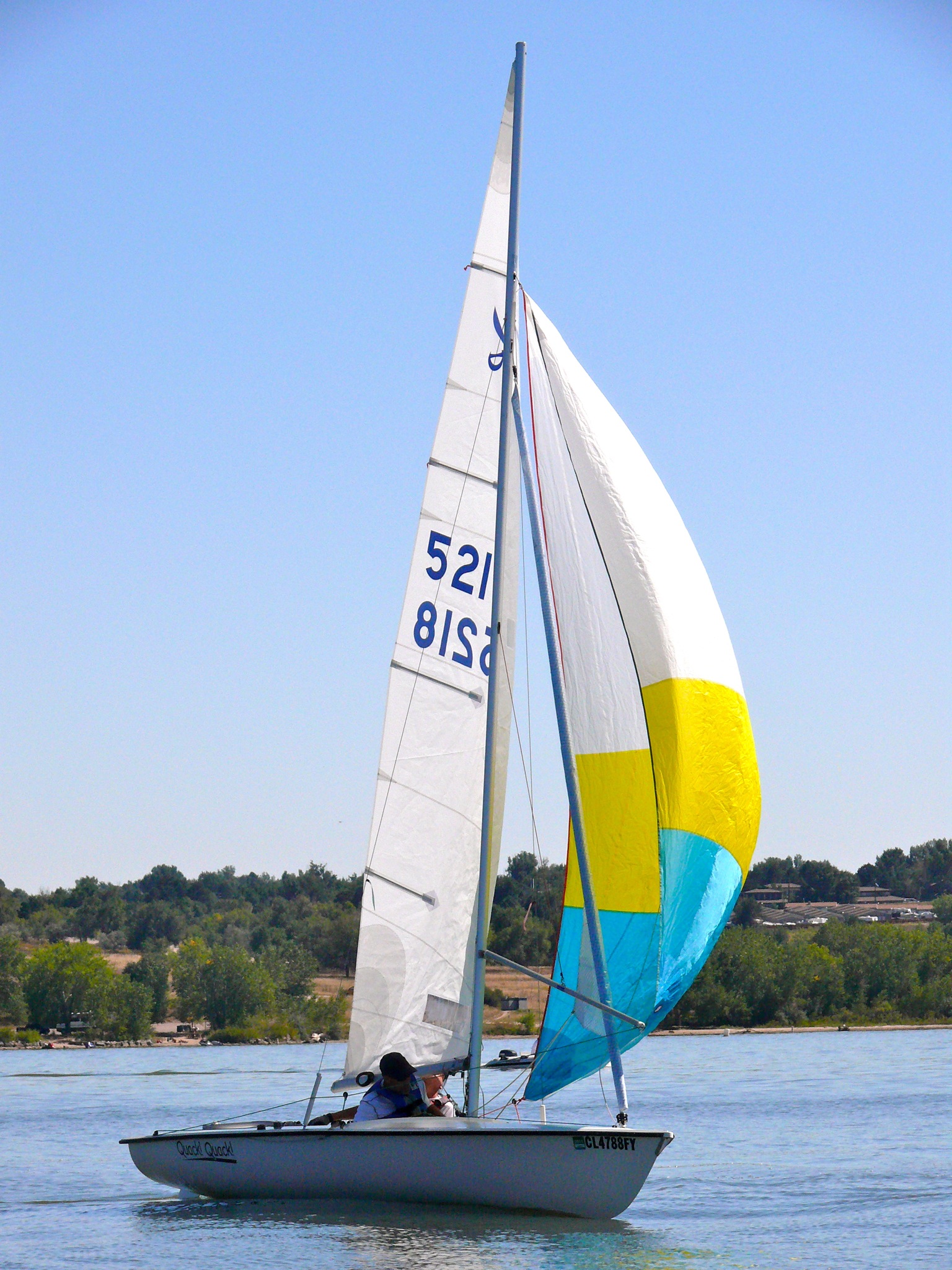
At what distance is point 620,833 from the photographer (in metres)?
16.3

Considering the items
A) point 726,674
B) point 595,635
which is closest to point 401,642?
point 595,635

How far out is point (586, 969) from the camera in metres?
16.3

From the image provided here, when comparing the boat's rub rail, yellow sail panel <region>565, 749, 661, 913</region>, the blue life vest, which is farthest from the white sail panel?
the blue life vest

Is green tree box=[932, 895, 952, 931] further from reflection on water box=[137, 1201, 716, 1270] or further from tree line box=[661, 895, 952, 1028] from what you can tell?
reflection on water box=[137, 1201, 716, 1270]

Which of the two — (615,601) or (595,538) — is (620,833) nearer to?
(615,601)

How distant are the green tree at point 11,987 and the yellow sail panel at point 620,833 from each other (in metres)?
71.6

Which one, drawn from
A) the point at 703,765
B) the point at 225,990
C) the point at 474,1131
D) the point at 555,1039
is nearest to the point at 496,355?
the point at 703,765

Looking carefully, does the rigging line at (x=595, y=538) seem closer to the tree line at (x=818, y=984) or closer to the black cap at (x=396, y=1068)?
the black cap at (x=396, y=1068)

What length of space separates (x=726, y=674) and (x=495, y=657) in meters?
2.48

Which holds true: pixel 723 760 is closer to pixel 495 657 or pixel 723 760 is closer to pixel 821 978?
pixel 495 657

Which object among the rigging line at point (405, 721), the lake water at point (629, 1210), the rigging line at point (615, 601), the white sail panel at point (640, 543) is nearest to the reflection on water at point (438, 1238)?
the lake water at point (629, 1210)

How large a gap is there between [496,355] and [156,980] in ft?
245

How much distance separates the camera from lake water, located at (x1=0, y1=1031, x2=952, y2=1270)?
15953mm

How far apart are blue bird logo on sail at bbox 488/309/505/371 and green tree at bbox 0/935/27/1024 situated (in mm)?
71506
